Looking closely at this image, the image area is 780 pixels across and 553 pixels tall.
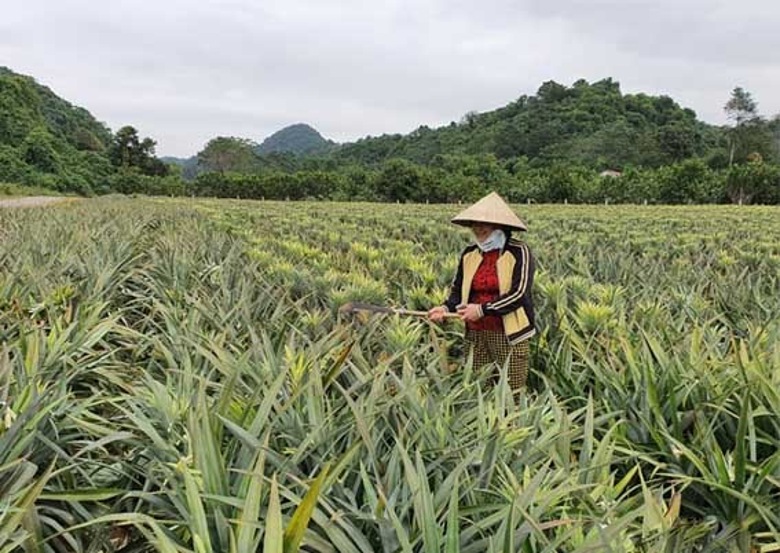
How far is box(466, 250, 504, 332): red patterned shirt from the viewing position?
3461 millimetres

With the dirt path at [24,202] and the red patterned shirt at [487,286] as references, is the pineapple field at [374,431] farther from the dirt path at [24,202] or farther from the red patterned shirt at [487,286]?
the dirt path at [24,202]

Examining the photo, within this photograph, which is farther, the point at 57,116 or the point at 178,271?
the point at 57,116

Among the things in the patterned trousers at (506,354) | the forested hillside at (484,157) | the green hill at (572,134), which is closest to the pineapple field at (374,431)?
the patterned trousers at (506,354)

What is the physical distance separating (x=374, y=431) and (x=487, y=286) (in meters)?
1.73

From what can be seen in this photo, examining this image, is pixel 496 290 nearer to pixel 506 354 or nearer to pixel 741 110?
pixel 506 354

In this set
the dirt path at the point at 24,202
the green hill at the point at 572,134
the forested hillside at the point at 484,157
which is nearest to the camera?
the dirt path at the point at 24,202

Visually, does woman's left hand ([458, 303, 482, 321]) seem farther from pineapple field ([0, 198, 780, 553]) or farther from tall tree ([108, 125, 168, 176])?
tall tree ([108, 125, 168, 176])

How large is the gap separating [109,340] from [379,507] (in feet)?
8.24

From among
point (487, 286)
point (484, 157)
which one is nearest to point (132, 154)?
point (484, 157)

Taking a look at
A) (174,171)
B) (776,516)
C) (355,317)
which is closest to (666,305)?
(355,317)

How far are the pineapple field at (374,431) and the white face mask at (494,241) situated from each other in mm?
519

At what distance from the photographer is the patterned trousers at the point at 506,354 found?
3418 millimetres

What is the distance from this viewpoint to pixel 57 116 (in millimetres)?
76500

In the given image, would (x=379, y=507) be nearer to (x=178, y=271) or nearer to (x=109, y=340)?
(x=109, y=340)
